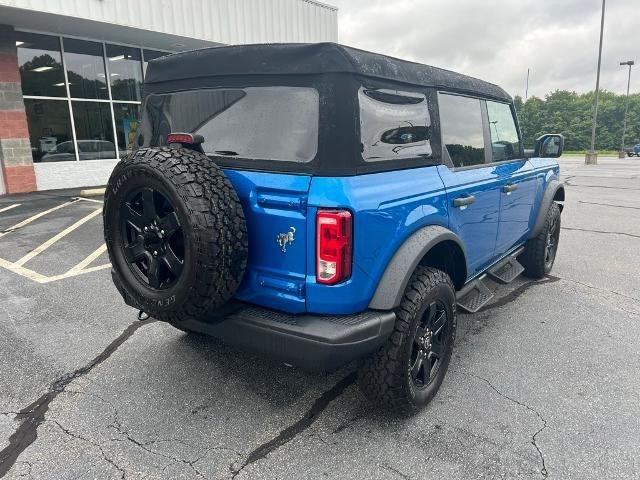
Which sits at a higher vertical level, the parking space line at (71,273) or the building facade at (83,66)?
the building facade at (83,66)

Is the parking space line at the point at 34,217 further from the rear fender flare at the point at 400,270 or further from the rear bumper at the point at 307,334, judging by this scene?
the rear fender flare at the point at 400,270

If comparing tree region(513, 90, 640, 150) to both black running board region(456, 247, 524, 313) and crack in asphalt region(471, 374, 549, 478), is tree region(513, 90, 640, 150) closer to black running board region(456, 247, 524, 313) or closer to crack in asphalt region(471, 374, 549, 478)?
black running board region(456, 247, 524, 313)

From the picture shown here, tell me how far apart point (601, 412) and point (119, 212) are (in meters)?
2.99

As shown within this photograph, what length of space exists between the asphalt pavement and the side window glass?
1411 millimetres

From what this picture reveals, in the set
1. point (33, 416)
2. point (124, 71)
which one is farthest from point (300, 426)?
point (124, 71)

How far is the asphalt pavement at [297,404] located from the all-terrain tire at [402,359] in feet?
0.59

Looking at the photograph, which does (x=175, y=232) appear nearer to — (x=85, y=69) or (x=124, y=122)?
(x=85, y=69)

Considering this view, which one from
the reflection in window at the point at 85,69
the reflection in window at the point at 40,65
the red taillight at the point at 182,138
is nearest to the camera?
the red taillight at the point at 182,138

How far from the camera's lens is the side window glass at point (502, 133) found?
3.79m

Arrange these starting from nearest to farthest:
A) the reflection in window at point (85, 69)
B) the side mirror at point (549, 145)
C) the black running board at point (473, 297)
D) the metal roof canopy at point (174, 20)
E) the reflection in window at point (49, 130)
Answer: the black running board at point (473, 297) → the side mirror at point (549, 145) → the metal roof canopy at point (174, 20) → the reflection in window at point (49, 130) → the reflection in window at point (85, 69)

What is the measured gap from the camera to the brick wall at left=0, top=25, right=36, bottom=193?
10.8 metres

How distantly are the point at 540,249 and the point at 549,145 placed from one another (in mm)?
1081

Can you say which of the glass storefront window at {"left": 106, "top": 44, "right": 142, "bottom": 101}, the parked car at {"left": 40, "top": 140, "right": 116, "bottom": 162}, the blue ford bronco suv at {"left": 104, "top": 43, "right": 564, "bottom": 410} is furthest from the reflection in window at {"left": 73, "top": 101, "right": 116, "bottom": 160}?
the blue ford bronco suv at {"left": 104, "top": 43, "right": 564, "bottom": 410}

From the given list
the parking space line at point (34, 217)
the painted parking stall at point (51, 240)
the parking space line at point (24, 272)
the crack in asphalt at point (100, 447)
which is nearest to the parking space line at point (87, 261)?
the painted parking stall at point (51, 240)
